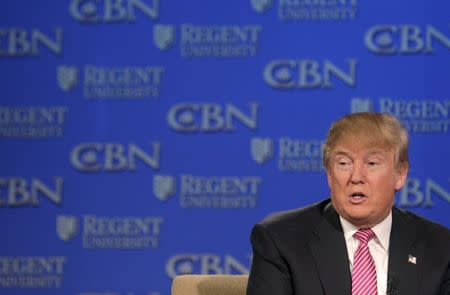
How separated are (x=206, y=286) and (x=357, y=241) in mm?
479

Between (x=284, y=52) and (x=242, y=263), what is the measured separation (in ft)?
3.86

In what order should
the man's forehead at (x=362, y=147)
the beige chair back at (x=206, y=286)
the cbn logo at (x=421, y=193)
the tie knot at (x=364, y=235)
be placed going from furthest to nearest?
the cbn logo at (x=421, y=193) → the beige chair back at (x=206, y=286) → the tie knot at (x=364, y=235) → the man's forehead at (x=362, y=147)

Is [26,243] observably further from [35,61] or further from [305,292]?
[305,292]

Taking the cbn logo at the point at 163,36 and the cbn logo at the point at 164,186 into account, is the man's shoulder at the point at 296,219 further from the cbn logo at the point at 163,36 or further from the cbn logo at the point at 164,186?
the cbn logo at the point at 163,36

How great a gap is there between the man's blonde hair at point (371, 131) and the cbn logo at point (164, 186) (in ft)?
7.74

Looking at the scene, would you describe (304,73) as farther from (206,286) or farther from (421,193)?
(206,286)

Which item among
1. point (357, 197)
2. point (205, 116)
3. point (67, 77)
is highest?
point (67, 77)

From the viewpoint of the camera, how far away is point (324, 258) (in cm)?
253

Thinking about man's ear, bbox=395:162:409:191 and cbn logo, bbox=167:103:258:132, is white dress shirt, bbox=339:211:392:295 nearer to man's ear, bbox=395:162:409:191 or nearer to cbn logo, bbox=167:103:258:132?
man's ear, bbox=395:162:409:191

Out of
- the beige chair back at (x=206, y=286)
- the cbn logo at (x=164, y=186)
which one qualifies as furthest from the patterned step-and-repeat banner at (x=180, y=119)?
the beige chair back at (x=206, y=286)

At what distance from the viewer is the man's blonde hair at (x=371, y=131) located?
2.48 m

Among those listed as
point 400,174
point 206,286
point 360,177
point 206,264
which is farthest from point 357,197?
point 206,264

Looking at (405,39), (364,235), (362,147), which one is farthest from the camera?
(405,39)

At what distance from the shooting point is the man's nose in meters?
2.49
